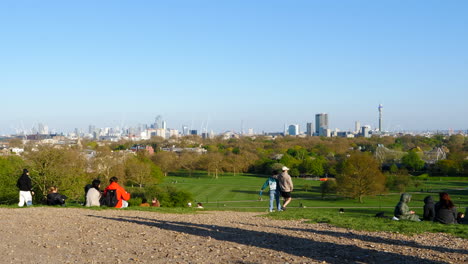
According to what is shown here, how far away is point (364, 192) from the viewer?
56.3 m

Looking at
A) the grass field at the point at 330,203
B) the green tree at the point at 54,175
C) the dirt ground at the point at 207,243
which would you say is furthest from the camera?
the green tree at the point at 54,175

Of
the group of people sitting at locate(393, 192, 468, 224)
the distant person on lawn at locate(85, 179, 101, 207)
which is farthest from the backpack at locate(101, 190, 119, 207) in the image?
the group of people sitting at locate(393, 192, 468, 224)

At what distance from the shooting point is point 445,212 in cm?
1330

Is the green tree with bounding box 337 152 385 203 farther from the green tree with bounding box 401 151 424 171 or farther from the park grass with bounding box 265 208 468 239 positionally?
the park grass with bounding box 265 208 468 239

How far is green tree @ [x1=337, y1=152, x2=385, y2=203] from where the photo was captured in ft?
184

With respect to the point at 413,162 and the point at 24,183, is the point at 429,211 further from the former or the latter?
the point at 413,162

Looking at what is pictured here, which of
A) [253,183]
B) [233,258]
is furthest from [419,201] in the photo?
[233,258]

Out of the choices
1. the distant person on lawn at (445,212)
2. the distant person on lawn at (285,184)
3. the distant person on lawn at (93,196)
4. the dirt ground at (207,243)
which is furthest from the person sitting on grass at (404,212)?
the distant person on lawn at (93,196)

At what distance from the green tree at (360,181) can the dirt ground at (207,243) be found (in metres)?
44.6

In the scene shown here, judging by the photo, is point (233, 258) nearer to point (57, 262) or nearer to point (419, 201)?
point (57, 262)

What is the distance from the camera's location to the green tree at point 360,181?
184ft

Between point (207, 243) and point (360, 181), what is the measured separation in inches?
1920

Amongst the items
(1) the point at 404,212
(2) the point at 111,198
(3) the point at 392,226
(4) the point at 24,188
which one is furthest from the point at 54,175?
(3) the point at 392,226

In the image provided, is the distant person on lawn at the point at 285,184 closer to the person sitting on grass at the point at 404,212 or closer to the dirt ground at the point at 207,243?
the dirt ground at the point at 207,243
